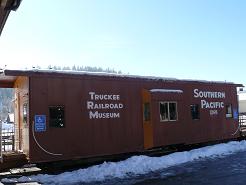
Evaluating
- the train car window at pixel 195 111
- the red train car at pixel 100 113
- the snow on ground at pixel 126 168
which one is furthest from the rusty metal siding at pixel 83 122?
the train car window at pixel 195 111

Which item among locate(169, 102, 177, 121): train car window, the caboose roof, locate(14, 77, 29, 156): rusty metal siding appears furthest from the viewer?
locate(169, 102, 177, 121): train car window

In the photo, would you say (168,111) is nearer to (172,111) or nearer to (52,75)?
(172,111)

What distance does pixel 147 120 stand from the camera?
14195 millimetres

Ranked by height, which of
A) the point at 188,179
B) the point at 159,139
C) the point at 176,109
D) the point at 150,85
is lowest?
the point at 188,179

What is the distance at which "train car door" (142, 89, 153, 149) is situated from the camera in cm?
1409

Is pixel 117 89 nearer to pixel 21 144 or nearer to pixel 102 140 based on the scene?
pixel 102 140

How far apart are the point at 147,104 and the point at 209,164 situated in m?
3.23

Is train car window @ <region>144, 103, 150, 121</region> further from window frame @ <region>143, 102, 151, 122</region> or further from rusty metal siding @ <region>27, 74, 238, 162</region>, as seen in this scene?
rusty metal siding @ <region>27, 74, 238, 162</region>

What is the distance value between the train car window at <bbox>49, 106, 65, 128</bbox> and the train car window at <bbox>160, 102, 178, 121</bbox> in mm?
4279

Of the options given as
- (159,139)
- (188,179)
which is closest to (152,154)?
(159,139)

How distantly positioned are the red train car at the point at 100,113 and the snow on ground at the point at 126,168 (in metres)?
0.55

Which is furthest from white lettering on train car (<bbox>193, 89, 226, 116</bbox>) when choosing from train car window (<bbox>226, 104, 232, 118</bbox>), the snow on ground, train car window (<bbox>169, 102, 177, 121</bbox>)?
the snow on ground

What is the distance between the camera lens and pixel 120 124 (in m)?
13.4

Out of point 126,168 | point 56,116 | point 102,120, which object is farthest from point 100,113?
point 126,168
